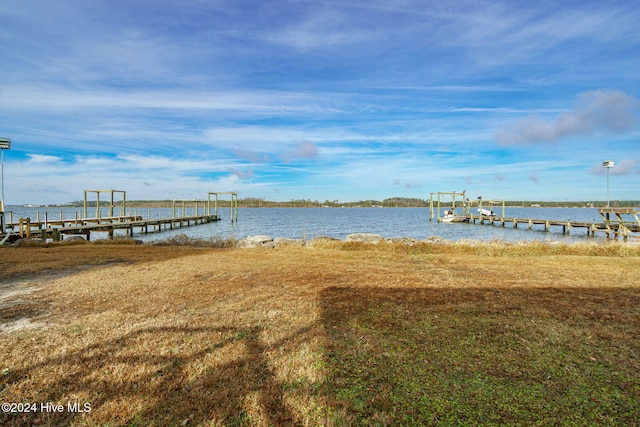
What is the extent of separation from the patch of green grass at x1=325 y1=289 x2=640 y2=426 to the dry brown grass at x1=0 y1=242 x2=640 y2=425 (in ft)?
0.16

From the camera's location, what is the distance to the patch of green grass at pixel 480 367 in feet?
8.83

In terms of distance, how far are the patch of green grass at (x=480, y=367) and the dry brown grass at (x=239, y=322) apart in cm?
5

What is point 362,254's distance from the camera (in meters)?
12.1

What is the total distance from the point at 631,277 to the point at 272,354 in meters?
8.66

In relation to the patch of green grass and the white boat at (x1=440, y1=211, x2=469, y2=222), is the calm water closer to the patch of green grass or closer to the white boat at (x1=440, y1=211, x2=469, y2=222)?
the white boat at (x1=440, y1=211, x2=469, y2=222)

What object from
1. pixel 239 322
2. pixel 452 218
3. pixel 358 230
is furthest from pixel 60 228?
pixel 452 218

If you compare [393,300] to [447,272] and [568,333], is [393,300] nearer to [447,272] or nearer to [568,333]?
[568,333]

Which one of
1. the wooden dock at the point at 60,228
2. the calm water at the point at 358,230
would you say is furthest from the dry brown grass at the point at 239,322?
the calm water at the point at 358,230

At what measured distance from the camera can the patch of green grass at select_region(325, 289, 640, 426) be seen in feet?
8.83

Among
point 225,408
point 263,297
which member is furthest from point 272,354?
point 263,297

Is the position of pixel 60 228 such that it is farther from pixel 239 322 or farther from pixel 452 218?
pixel 452 218

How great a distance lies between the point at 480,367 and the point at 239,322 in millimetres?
2909

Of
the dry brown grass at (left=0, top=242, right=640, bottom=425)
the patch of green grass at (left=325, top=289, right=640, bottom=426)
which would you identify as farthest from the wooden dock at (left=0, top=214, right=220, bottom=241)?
the patch of green grass at (left=325, top=289, right=640, bottom=426)

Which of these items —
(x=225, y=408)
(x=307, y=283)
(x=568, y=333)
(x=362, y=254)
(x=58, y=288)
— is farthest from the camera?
(x=362, y=254)
